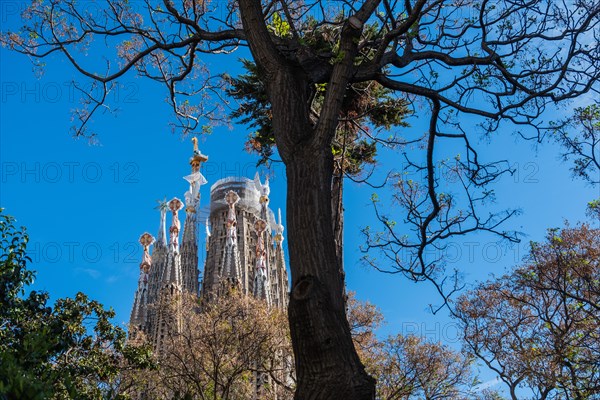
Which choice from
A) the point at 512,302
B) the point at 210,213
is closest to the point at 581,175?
the point at 512,302

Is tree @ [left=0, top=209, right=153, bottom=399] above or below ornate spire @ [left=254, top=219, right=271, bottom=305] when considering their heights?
below

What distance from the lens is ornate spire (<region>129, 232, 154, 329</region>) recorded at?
4966 centimetres

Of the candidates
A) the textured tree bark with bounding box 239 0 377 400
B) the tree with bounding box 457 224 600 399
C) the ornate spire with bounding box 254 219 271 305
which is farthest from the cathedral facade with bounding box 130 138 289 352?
the textured tree bark with bounding box 239 0 377 400

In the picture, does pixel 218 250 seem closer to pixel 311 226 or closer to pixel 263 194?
pixel 263 194

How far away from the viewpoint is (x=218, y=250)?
54125mm

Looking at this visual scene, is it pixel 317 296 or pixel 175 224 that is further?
pixel 175 224

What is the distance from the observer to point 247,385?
71.9 feet

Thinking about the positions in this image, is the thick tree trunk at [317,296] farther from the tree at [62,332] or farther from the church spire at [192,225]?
the church spire at [192,225]

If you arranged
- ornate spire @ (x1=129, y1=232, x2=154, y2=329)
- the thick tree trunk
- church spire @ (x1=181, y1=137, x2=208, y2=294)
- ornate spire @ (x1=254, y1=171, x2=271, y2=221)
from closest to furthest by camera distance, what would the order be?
the thick tree trunk < ornate spire @ (x1=129, y1=232, x2=154, y2=329) < church spire @ (x1=181, y1=137, x2=208, y2=294) < ornate spire @ (x1=254, y1=171, x2=271, y2=221)

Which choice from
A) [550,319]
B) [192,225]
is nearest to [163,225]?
[192,225]

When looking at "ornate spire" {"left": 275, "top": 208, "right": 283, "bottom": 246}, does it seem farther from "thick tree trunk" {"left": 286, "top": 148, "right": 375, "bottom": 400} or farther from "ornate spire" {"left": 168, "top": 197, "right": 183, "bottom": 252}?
"thick tree trunk" {"left": 286, "top": 148, "right": 375, "bottom": 400}

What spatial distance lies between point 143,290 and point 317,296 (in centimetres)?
4930

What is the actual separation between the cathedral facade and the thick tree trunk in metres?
42.3

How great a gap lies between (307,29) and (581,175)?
4.03 metres
